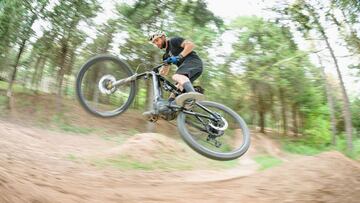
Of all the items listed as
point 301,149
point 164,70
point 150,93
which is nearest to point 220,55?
point 150,93

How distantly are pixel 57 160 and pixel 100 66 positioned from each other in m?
8.30

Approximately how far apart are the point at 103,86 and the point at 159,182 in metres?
6.80

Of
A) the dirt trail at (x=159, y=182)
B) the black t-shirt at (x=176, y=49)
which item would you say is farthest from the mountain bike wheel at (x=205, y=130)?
the dirt trail at (x=159, y=182)

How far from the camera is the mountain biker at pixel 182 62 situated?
6051 millimetres

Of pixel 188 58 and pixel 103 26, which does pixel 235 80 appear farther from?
pixel 188 58

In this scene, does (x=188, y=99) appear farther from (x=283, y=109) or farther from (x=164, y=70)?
(x=283, y=109)

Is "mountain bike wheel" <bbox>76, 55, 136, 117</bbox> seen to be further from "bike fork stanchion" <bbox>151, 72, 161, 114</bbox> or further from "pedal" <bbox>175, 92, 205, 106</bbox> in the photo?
"pedal" <bbox>175, 92, 205, 106</bbox>

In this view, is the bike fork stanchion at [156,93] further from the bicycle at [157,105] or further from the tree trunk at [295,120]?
the tree trunk at [295,120]

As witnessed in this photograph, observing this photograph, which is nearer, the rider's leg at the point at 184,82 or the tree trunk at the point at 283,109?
the rider's leg at the point at 184,82

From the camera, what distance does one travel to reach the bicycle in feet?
20.1

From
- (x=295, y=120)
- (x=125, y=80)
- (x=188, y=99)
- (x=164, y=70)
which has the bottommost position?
(x=188, y=99)

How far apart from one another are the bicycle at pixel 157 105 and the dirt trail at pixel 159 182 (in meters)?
2.04

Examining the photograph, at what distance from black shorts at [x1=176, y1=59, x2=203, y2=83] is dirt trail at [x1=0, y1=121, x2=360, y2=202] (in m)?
3.31

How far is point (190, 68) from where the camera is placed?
6.31 metres
